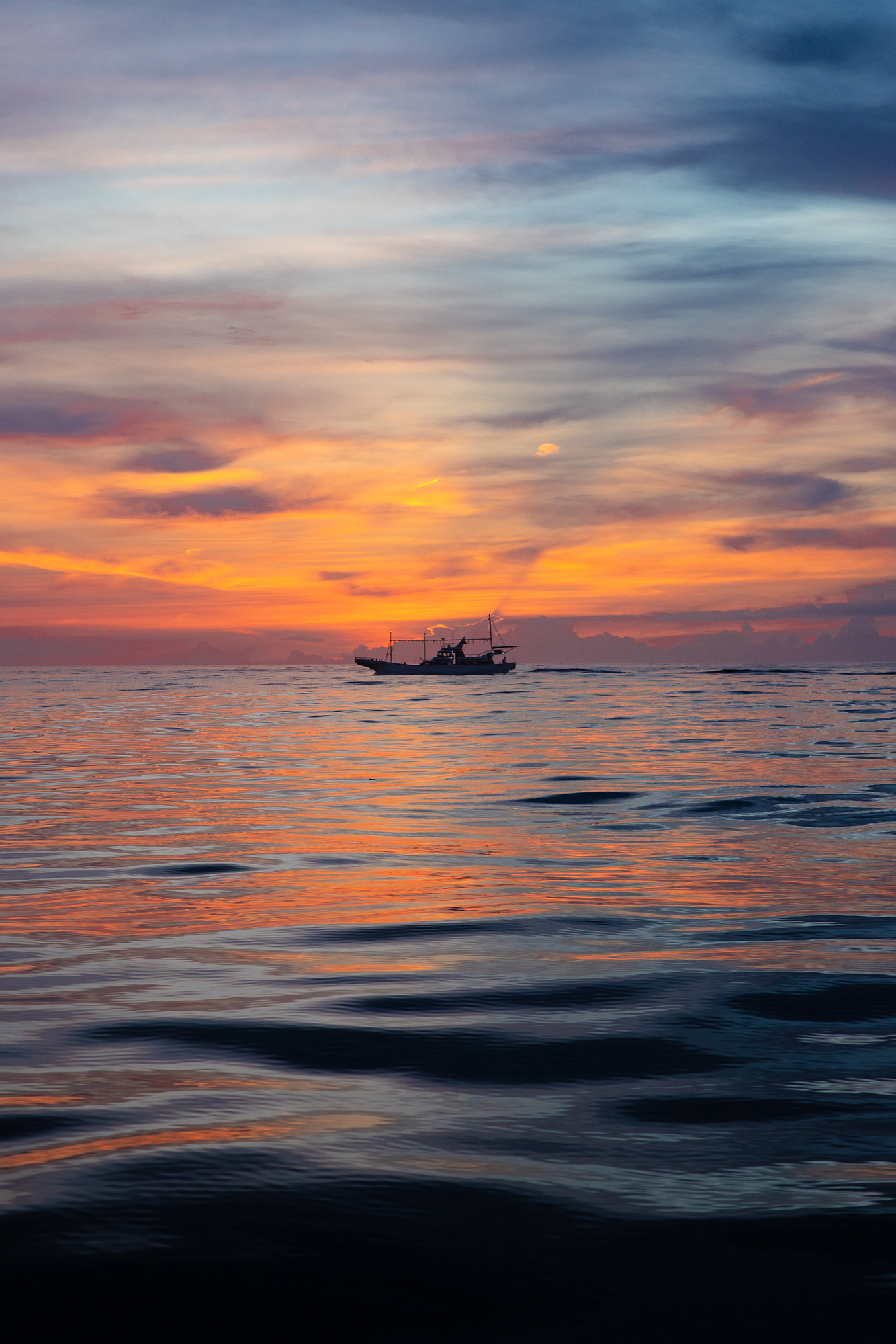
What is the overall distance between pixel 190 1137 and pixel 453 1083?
4.20 ft

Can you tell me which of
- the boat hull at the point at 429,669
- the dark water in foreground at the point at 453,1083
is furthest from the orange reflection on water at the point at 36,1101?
the boat hull at the point at 429,669

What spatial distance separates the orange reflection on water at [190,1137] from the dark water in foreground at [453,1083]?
0.02m

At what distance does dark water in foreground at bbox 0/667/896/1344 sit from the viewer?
3.27 m

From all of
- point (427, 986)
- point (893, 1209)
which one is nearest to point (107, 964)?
point (427, 986)

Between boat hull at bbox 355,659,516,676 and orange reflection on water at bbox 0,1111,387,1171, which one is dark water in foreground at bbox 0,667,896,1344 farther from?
boat hull at bbox 355,659,516,676

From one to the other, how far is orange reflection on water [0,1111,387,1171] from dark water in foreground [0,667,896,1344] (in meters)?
0.02

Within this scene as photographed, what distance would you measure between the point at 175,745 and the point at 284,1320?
30437mm

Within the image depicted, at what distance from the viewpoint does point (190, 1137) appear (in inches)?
171

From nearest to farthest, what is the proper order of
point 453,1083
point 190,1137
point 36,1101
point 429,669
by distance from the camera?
point 190,1137 → point 36,1101 → point 453,1083 → point 429,669

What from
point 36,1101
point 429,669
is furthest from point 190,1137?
point 429,669

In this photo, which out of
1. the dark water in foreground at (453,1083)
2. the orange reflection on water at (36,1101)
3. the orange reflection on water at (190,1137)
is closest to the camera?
the dark water in foreground at (453,1083)

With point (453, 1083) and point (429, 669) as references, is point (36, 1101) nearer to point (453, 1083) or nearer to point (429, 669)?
point (453, 1083)

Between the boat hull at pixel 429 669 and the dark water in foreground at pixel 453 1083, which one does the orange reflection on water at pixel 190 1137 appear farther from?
the boat hull at pixel 429 669

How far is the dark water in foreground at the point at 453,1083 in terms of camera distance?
3.27m
